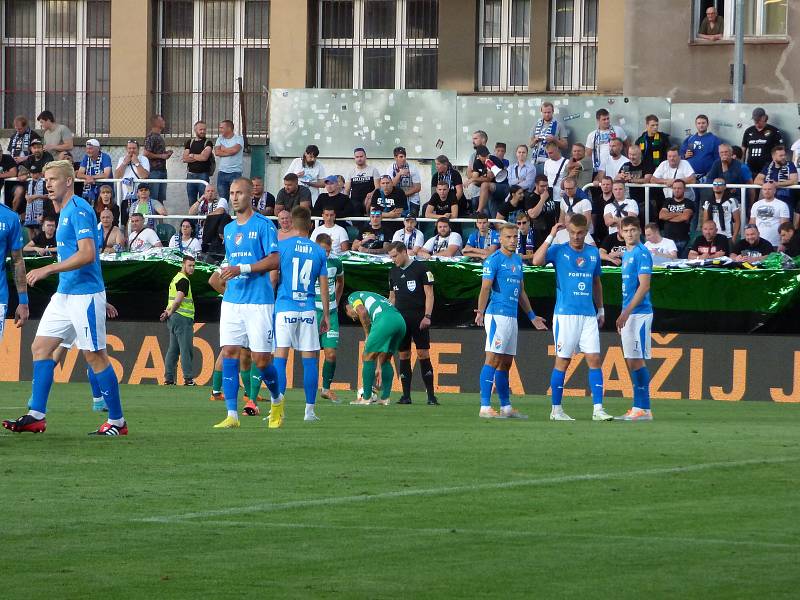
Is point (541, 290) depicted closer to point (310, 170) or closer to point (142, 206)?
point (310, 170)

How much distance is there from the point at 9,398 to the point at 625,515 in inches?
483

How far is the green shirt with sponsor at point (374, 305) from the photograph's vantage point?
19141mm

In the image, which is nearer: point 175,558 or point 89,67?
point 175,558

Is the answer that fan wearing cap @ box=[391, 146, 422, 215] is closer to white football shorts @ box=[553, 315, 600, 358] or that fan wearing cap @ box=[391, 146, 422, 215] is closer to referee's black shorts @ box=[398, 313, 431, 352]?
referee's black shorts @ box=[398, 313, 431, 352]

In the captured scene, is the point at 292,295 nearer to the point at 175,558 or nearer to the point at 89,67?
the point at 175,558

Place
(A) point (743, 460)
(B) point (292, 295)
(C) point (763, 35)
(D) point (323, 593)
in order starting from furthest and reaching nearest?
1. (C) point (763, 35)
2. (B) point (292, 295)
3. (A) point (743, 460)
4. (D) point (323, 593)

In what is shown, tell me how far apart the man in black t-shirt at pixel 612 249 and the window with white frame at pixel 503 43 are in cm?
1193

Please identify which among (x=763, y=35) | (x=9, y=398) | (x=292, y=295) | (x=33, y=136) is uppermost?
(x=763, y=35)

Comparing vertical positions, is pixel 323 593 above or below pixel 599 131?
below

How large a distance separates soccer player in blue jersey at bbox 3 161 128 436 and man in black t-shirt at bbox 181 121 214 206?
1588cm

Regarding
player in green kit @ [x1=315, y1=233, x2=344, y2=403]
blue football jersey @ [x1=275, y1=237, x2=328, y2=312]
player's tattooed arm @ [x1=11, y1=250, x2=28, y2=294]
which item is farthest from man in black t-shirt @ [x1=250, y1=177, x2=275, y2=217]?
player's tattooed arm @ [x1=11, y1=250, x2=28, y2=294]

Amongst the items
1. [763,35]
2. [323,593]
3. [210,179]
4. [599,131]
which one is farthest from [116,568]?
[763,35]

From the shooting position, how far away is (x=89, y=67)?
37.2 metres

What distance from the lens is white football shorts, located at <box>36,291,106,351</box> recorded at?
12.2 metres
